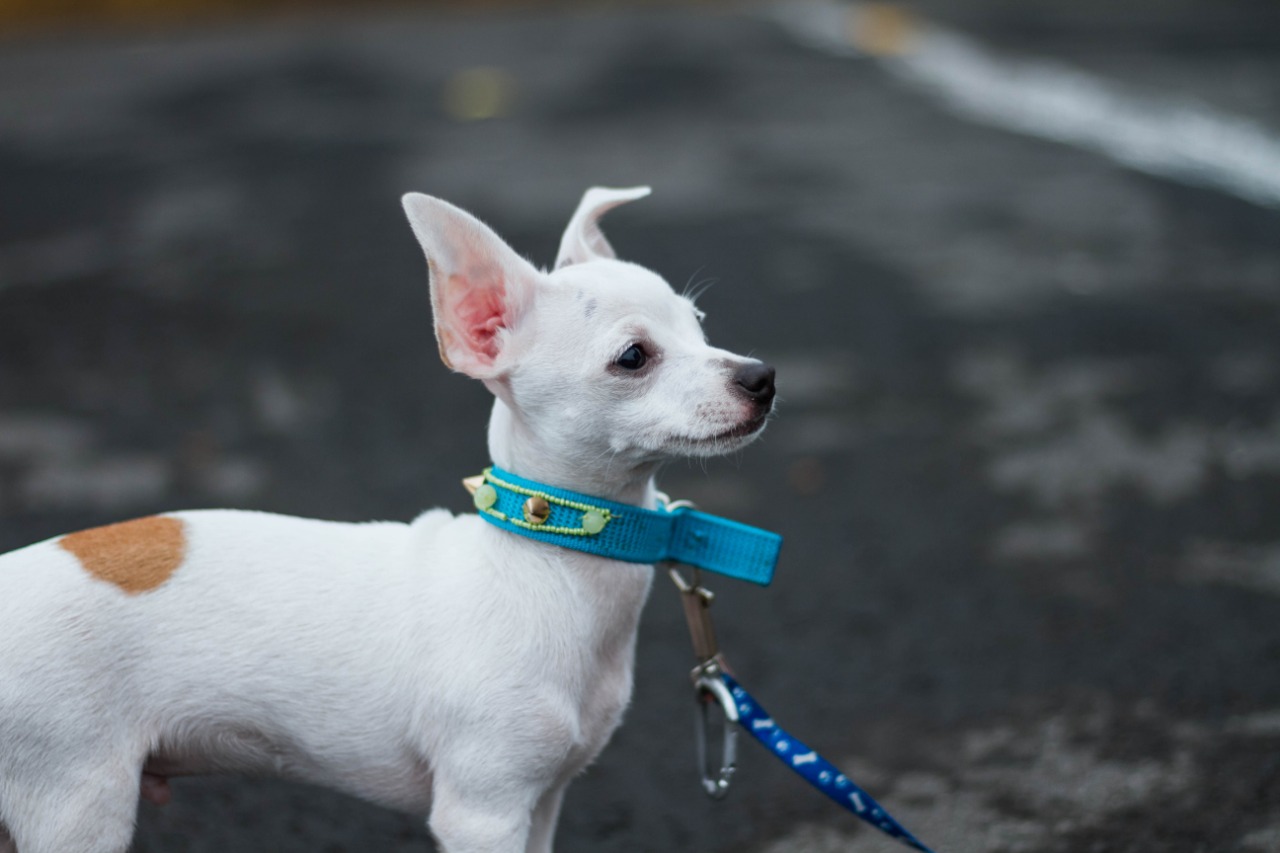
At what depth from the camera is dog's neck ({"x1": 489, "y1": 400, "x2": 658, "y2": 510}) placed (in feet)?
8.11

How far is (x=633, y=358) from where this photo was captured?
95.4 inches

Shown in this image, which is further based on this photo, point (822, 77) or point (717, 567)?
point (822, 77)

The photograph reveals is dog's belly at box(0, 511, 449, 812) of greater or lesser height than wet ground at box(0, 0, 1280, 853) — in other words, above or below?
below

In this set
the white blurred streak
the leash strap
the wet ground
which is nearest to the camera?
the leash strap

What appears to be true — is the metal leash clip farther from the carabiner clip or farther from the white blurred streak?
the white blurred streak

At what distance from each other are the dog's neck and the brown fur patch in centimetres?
60

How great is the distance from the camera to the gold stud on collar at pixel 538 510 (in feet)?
8.06

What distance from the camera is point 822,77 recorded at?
38.7ft

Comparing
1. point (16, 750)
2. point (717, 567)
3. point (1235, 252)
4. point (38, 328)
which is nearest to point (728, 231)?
point (1235, 252)

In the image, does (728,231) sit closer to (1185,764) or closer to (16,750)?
(1185,764)

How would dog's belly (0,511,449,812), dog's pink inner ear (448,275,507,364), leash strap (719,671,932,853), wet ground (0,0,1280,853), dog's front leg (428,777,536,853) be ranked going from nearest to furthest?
1. dog's belly (0,511,449,812)
2. dog's front leg (428,777,536,853)
3. dog's pink inner ear (448,275,507,364)
4. leash strap (719,671,932,853)
5. wet ground (0,0,1280,853)

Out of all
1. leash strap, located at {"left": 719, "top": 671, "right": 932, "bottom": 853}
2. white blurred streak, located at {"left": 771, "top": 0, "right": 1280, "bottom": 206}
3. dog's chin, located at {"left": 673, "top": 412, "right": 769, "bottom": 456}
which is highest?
white blurred streak, located at {"left": 771, "top": 0, "right": 1280, "bottom": 206}

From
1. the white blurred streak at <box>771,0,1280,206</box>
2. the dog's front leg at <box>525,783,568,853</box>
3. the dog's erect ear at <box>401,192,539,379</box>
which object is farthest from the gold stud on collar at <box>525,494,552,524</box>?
the white blurred streak at <box>771,0,1280,206</box>

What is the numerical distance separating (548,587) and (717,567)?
35cm
